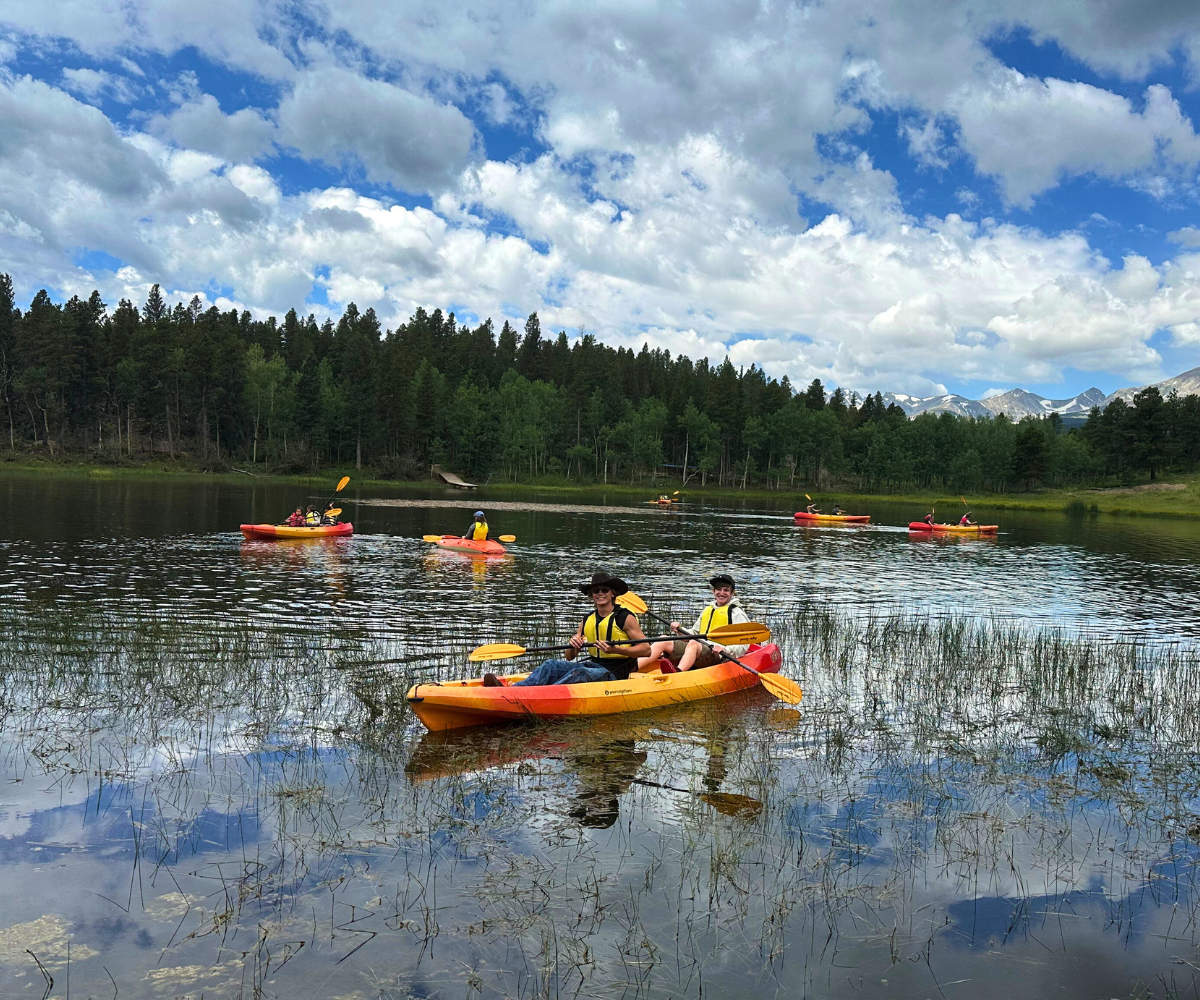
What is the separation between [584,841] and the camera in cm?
693

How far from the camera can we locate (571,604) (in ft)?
66.3

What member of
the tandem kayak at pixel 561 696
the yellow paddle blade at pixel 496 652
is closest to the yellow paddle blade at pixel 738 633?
the tandem kayak at pixel 561 696

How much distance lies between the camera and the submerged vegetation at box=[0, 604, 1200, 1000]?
5227mm

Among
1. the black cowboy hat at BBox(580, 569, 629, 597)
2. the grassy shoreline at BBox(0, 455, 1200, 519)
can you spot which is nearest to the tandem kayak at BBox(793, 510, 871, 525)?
the grassy shoreline at BBox(0, 455, 1200, 519)

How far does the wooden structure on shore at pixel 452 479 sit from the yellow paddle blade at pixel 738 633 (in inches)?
2956

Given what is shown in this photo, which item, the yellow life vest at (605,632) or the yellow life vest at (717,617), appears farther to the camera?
the yellow life vest at (717,617)

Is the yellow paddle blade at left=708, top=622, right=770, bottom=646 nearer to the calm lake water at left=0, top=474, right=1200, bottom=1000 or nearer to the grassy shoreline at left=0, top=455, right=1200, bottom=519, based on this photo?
the calm lake water at left=0, top=474, right=1200, bottom=1000

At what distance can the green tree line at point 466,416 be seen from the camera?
85000mm

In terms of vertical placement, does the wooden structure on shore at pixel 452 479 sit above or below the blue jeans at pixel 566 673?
above

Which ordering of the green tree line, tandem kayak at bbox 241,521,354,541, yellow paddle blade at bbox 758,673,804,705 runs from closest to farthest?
yellow paddle blade at bbox 758,673,804,705
tandem kayak at bbox 241,521,354,541
the green tree line

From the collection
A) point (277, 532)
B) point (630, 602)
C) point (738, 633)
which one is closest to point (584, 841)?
point (630, 602)

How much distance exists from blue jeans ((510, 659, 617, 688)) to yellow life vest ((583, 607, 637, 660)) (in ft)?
1.82

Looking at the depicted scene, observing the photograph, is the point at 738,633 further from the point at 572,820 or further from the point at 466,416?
the point at 466,416

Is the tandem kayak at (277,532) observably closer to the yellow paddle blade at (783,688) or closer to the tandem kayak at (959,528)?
the yellow paddle blade at (783,688)
